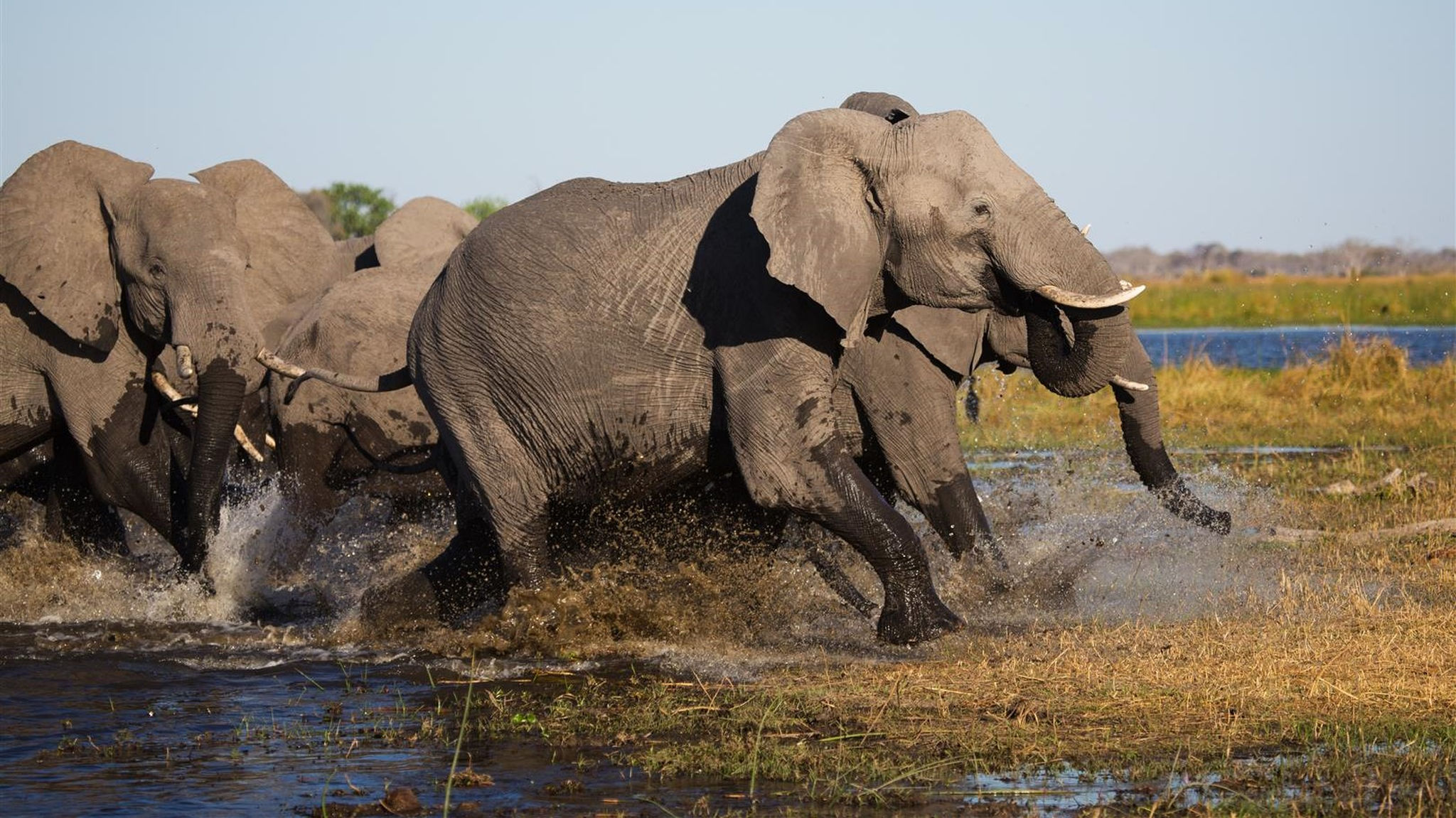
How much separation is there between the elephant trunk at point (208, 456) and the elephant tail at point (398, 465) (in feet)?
2.41

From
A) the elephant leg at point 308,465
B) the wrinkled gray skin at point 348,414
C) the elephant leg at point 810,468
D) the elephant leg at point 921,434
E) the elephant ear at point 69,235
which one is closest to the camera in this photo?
the elephant leg at point 810,468

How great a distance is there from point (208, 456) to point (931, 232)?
428 centimetres

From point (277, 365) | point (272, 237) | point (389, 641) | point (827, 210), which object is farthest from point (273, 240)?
point (827, 210)

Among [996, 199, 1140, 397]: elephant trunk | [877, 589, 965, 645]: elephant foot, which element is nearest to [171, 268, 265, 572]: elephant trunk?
[877, 589, 965, 645]: elephant foot

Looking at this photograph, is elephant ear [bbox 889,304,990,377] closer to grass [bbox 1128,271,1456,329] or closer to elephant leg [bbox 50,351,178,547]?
elephant leg [bbox 50,351,178,547]

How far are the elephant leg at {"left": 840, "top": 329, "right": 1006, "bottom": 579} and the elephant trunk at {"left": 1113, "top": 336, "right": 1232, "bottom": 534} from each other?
3.98 feet

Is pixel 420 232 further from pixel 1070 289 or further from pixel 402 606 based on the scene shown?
pixel 1070 289

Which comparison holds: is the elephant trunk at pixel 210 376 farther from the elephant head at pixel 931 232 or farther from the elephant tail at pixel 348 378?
the elephant head at pixel 931 232

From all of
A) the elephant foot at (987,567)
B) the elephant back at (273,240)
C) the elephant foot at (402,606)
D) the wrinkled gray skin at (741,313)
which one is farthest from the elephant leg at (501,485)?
the elephant back at (273,240)

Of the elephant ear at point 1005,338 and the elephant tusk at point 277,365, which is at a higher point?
the elephant tusk at point 277,365

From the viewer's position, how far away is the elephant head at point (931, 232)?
20.0ft

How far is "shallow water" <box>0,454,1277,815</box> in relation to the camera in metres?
5.01

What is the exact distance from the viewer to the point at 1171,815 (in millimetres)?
4379

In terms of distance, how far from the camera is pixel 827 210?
6.29 m
